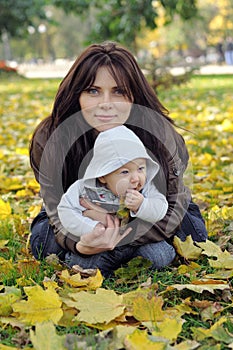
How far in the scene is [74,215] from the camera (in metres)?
2.50

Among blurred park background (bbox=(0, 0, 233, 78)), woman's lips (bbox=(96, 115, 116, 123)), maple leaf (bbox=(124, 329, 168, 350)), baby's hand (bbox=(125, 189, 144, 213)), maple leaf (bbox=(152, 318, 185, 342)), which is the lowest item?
blurred park background (bbox=(0, 0, 233, 78))

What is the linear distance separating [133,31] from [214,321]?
414 inches

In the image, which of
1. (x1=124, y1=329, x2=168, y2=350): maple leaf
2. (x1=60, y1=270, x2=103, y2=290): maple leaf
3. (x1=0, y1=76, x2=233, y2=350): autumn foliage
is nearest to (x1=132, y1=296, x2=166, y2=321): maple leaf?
(x1=0, y1=76, x2=233, y2=350): autumn foliage

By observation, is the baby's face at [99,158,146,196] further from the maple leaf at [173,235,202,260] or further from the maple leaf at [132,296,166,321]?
the maple leaf at [132,296,166,321]

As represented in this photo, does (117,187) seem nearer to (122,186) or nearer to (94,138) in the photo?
(122,186)

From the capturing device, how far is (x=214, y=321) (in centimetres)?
203

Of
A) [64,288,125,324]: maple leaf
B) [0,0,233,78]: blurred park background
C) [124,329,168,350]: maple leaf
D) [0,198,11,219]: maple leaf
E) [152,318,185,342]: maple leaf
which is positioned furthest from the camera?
[0,0,233,78]: blurred park background

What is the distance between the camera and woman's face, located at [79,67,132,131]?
107 inches

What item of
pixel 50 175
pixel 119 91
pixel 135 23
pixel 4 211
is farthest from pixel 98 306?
pixel 135 23

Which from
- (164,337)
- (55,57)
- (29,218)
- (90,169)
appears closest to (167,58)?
(29,218)

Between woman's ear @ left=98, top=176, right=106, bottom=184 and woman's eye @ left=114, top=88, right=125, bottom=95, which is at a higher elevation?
woman's eye @ left=114, top=88, right=125, bottom=95

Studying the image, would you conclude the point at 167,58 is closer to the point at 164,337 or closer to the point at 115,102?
the point at 115,102

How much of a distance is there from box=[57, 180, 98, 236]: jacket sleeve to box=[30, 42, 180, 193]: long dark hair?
1.00 feet

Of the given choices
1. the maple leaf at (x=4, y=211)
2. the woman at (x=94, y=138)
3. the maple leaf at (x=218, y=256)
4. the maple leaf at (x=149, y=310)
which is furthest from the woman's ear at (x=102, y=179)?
the maple leaf at (x=4, y=211)
